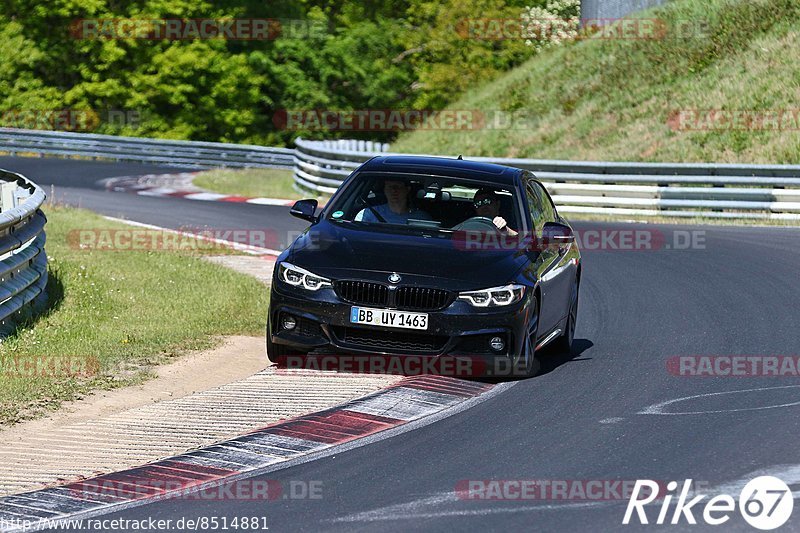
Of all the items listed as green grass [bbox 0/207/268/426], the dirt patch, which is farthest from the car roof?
green grass [bbox 0/207/268/426]

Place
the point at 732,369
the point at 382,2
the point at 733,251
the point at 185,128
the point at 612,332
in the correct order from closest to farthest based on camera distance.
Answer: the point at 732,369 → the point at 612,332 → the point at 733,251 → the point at 185,128 → the point at 382,2

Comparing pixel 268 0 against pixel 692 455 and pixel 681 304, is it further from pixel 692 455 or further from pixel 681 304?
pixel 692 455

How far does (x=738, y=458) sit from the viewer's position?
7.66m

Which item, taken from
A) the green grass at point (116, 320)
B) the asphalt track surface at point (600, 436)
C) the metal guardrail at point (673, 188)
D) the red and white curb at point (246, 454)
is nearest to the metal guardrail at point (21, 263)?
the green grass at point (116, 320)

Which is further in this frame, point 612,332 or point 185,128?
point 185,128

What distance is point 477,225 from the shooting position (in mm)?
10852

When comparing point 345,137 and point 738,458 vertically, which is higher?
point 738,458

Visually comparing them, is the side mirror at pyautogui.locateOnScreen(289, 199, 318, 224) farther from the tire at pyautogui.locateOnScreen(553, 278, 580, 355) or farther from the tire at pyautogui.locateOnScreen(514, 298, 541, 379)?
the tire at pyautogui.locateOnScreen(553, 278, 580, 355)

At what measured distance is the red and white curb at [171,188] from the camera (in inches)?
1131

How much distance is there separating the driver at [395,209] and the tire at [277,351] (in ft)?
4.15

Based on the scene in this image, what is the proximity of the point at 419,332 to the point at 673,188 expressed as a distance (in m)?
16.1

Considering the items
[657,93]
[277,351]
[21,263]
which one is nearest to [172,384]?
[277,351]

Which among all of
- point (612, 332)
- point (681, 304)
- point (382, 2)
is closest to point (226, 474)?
point (612, 332)

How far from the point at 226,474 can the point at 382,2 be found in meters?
66.4
